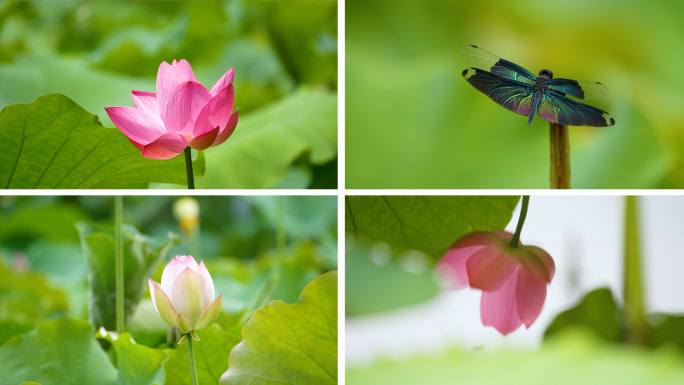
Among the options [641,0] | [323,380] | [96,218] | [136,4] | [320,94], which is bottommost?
[323,380]

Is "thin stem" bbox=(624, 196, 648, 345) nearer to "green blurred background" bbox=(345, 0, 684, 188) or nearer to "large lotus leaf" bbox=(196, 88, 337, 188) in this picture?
"green blurred background" bbox=(345, 0, 684, 188)

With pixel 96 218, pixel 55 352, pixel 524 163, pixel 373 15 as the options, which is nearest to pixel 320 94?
pixel 373 15

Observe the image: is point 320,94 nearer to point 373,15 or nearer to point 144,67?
point 373,15

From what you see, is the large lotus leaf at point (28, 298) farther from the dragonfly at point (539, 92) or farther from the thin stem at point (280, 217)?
the dragonfly at point (539, 92)

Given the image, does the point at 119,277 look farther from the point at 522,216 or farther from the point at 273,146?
the point at 522,216

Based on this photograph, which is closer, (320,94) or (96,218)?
(320,94)

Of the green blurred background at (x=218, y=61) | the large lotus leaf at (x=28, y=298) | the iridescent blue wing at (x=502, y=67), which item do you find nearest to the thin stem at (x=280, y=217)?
the green blurred background at (x=218, y=61)

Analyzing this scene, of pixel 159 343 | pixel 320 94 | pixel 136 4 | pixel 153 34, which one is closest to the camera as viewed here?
pixel 159 343
